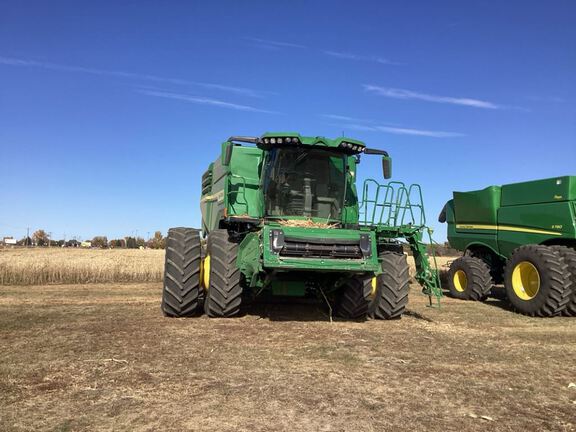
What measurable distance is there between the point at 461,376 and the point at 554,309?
563cm

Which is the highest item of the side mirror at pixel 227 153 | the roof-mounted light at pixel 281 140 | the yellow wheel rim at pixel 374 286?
the roof-mounted light at pixel 281 140

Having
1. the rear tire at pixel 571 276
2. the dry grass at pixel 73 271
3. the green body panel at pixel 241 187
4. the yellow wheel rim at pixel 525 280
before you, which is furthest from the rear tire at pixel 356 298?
the dry grass at pixel 73 271

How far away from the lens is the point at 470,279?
13.2 meters

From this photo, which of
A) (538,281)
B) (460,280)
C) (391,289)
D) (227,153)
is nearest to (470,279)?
(460,280)

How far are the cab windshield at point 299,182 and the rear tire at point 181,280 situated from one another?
1.55 metres

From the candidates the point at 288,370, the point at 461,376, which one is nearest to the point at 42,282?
the point at 288,370

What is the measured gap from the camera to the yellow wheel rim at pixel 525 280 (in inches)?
408

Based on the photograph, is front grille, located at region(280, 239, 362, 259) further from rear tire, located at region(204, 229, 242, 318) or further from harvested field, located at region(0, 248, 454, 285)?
harvested field, located at region(0, 248, 454, 285)

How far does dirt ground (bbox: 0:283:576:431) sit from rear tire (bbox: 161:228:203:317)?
0.92 feet

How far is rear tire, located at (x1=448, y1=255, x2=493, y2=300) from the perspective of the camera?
13.2 meters

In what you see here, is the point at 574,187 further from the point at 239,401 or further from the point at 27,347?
the point at 27,347

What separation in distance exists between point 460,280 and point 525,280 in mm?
3320

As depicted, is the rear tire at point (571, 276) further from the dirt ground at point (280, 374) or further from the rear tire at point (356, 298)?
the rear tire at point (356, 298)

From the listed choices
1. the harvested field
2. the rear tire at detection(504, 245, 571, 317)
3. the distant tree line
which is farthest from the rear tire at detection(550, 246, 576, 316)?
the distant tree line
